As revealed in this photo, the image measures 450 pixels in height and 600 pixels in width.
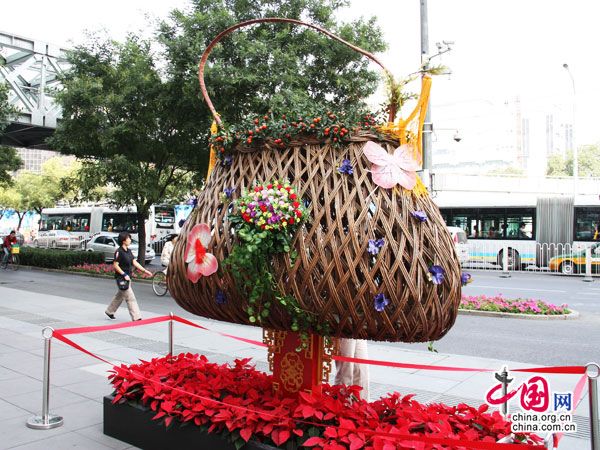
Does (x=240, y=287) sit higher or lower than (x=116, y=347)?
higher

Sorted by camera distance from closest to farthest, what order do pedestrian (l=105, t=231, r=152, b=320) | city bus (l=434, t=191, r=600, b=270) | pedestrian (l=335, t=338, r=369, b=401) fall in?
pedestrian (l=335, t=338, r=369, b=401)
pedestrian (l=105, t=231, r=152, b=320)
city bus (l=434, t=191, r=600, b=270)

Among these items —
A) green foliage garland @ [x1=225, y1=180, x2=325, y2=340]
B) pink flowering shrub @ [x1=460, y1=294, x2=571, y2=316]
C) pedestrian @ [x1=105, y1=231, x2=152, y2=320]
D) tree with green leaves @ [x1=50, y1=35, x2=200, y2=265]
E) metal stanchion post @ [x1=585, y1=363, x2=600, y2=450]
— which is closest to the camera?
metal stanchion post @ [x1=585, y1=363, x2=600, y2=450]

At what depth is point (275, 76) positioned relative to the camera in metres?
13.3

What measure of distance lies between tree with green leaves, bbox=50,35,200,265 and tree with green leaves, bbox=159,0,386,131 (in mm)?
1673

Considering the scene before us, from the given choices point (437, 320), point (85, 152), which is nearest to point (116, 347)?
point (437, 320)

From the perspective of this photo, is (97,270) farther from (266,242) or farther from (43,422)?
(266,242)

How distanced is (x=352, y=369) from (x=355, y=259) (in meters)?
1.84

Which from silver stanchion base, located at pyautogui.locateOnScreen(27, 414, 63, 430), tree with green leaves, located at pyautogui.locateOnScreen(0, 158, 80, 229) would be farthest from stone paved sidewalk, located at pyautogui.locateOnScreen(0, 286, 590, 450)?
tree with green leaves, located at pyautogui.locateOnScreen(0, 158, 80, 229)

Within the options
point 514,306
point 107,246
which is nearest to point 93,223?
point 107,246

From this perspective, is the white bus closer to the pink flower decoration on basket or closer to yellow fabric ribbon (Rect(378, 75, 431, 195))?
the pink flower decoration on basket

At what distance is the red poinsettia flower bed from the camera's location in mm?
3047

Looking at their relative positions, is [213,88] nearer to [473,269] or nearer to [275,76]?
[275,76]

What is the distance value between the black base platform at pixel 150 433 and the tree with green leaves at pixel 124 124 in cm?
1220

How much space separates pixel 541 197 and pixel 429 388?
19724 mm
